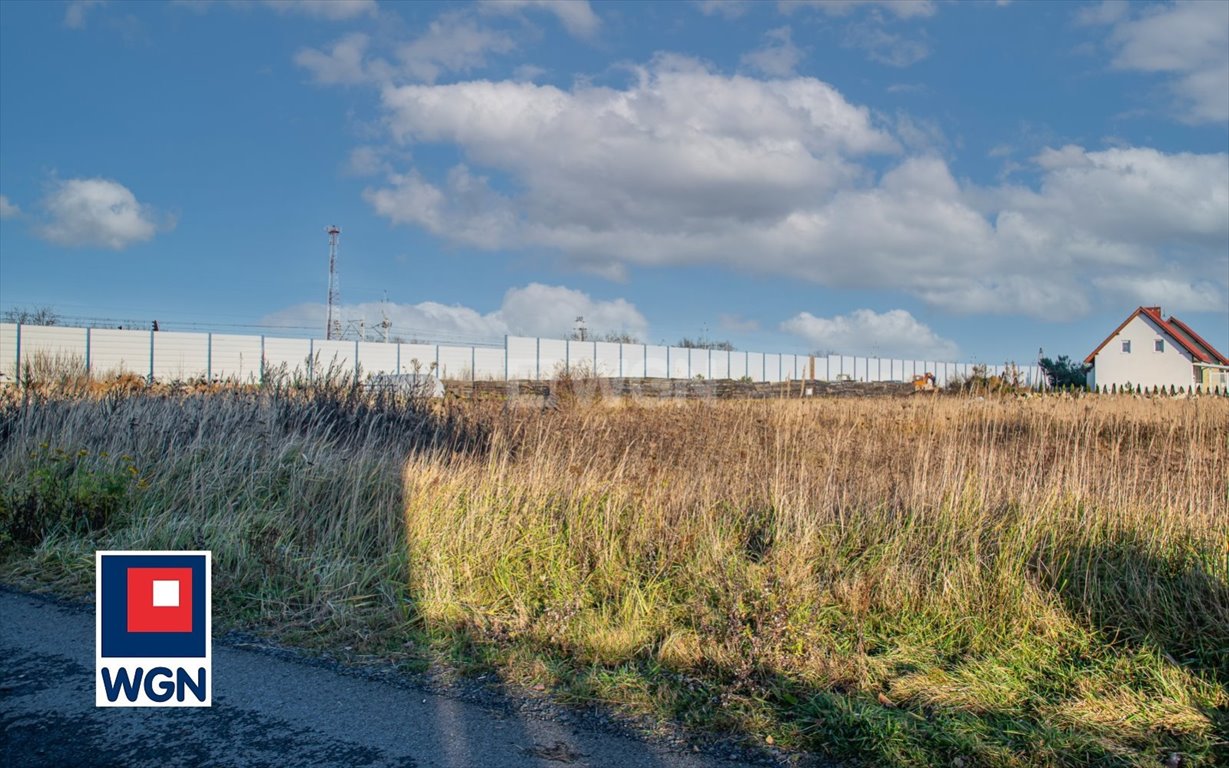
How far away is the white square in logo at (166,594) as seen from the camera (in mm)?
5531

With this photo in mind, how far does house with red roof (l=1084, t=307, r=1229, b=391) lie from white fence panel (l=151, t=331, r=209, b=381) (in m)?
51.9

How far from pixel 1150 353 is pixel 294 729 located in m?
62.0

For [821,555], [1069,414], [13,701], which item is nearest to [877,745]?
[821,555]

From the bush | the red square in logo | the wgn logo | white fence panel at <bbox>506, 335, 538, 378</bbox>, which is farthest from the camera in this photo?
white fence panel at <bbox>506, 335, 538, 378</bbox>

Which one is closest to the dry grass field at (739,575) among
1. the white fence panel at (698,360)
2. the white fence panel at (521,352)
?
the white fence panel at (521,352)

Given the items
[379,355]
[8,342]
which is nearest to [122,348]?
[8,342]

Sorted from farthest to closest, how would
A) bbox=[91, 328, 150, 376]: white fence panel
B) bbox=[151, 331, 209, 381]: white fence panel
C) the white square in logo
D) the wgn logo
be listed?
bbox=[151, 331, 209, 381]: white fence panel < bbox=[91, 328, 150, 376]: white fence panel < the white square in logo < the wgn logo

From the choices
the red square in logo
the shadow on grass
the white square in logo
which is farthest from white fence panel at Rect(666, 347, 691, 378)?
the white square in logo

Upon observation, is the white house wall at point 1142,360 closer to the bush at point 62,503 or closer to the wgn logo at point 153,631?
the bush at point 62,503

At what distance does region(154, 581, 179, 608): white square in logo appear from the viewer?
5531mm

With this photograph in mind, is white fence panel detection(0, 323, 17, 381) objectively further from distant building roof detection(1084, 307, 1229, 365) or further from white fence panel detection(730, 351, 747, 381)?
distant building roof detection(1084, 307, 1229, 365)

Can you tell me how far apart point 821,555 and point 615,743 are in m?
2.58

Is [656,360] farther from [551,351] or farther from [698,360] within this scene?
[551,351]

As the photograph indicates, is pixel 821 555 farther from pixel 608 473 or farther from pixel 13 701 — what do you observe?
pixel 13 701
